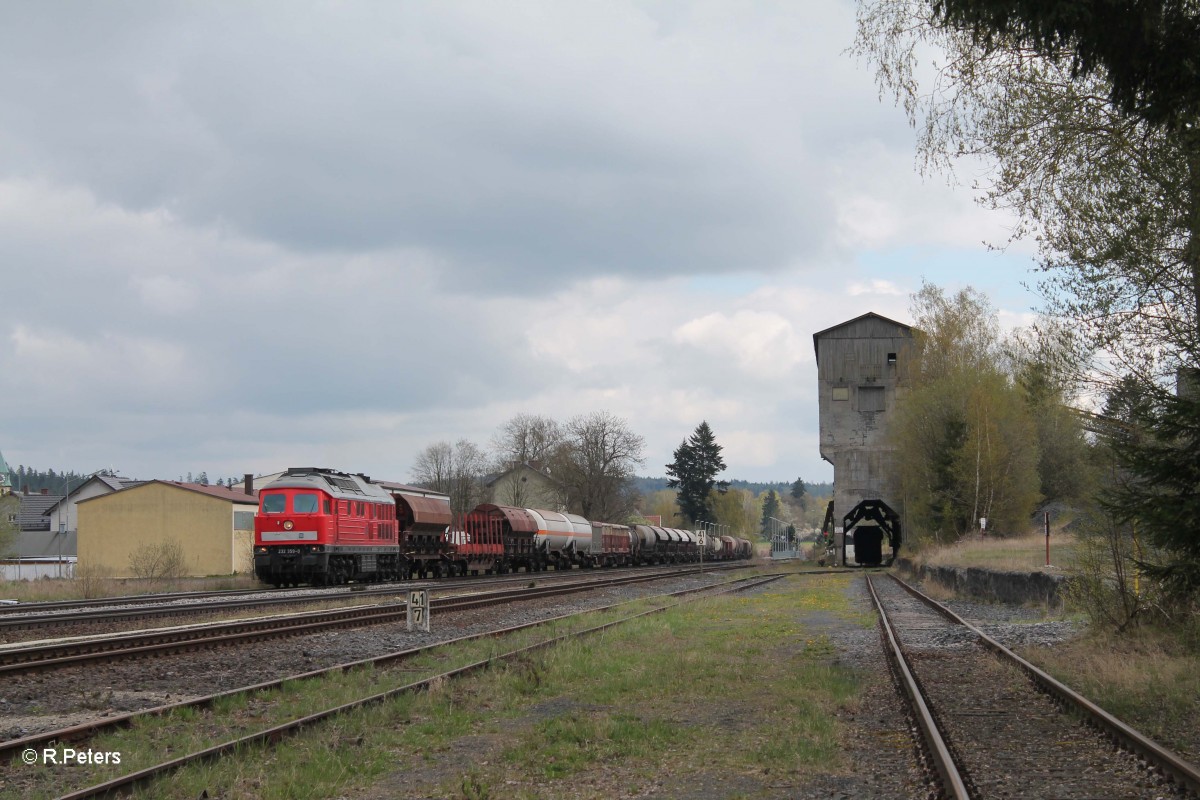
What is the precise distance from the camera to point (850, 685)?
40.6 ft

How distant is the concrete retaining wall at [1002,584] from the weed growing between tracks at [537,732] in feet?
30.8

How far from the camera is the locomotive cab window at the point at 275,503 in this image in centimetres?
3403

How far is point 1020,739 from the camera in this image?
923 centimetres

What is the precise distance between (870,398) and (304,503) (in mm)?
40910

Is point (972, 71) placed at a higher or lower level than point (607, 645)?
higher

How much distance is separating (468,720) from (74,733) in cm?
344

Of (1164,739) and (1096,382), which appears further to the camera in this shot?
(1096,382)

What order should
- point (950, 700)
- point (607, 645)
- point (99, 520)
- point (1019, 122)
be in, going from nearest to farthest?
point (950, 700) → point (1019, 122) → point (607, 645) → point (99, 520)

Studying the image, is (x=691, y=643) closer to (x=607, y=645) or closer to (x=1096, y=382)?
(x=607, y=645)

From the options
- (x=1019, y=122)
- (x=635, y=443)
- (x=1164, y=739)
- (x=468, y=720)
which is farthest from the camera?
(x=635, y=443)

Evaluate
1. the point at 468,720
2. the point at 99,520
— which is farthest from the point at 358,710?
the point at 99,520

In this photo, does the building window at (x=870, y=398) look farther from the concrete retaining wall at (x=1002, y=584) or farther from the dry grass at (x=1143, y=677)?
the dry grass at (x=1143, y=677)

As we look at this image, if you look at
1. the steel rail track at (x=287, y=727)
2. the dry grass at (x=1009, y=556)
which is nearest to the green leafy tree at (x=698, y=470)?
the dry grass at (x=1009, y=556)

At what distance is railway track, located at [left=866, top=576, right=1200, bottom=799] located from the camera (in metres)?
7.43
